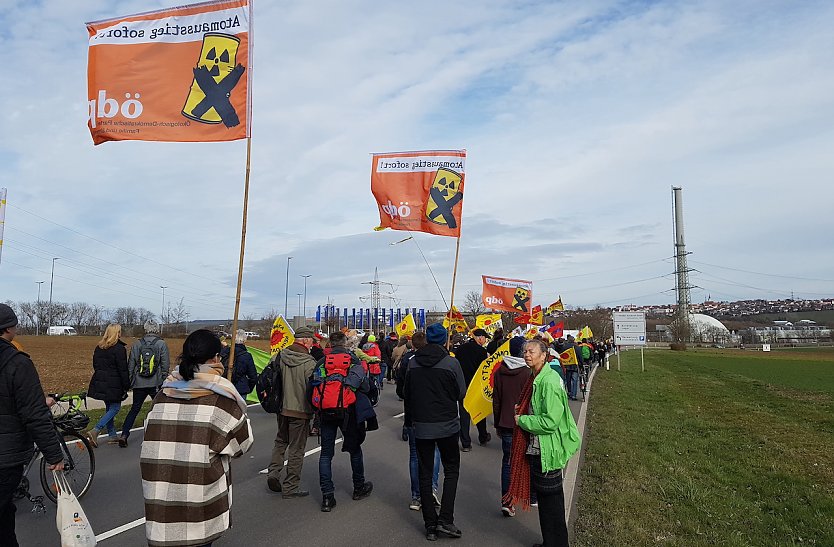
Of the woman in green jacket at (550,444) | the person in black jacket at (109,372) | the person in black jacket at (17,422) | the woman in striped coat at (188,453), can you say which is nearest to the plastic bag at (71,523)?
the person in black jacket at (17,422)

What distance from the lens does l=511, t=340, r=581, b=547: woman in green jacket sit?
518 cm

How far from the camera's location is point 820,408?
1828 cm

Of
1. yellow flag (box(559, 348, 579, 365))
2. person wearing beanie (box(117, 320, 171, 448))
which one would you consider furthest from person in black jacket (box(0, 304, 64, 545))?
yellow flag (box(559, 348, 579, 365))

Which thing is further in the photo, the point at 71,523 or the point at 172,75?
the point at 172,75

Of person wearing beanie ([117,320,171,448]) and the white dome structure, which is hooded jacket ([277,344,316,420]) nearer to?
person wearing beanie ([117,320,171,448])

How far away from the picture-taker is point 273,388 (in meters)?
7.50

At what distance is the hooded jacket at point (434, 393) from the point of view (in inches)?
236

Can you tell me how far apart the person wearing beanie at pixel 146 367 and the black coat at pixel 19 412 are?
564 cm

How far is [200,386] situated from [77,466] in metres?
4.71

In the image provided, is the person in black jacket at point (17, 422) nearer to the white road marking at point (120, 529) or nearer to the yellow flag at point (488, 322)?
the white road marking at point (120, 529)

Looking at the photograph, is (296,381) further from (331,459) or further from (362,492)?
(362,492)

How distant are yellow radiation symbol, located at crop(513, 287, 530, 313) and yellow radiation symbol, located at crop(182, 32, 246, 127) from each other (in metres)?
19.5

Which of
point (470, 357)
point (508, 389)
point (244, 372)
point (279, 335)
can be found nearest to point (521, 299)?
point (279, 335)

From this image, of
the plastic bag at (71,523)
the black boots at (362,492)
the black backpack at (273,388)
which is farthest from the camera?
the black backpack at (273,388)
